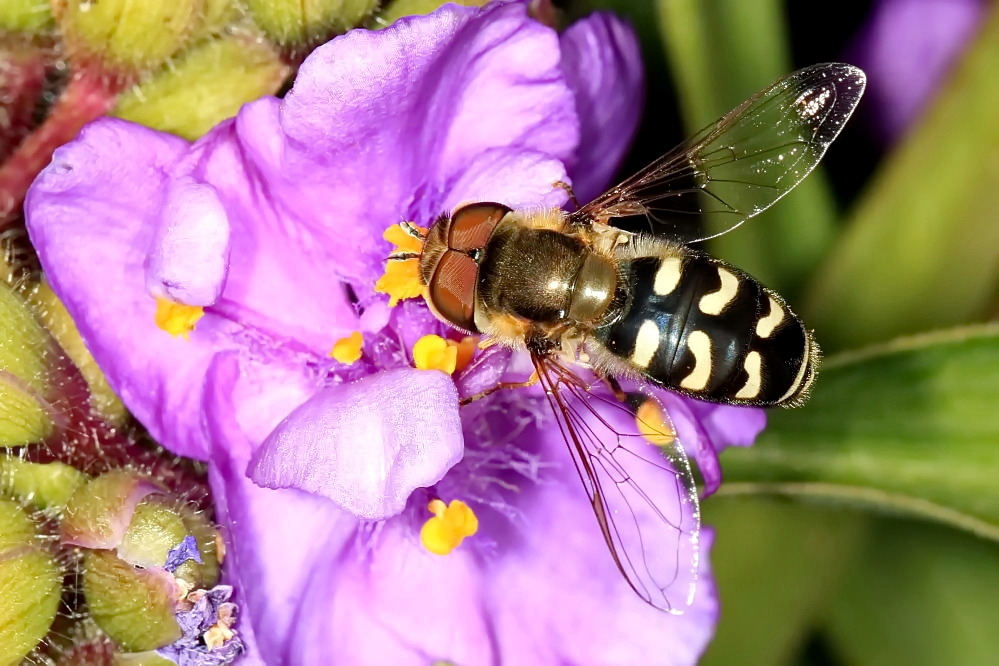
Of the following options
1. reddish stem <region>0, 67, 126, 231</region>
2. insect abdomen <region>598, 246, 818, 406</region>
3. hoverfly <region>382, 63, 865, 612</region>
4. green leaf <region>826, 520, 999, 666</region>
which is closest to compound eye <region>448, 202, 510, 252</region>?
hoverfly <region>382, 63, 865, 612</region>

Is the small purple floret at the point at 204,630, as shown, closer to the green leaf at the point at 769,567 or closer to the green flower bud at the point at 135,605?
the green flower bud at the point at 135,605

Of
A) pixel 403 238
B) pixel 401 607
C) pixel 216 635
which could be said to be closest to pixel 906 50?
pixel 403 238

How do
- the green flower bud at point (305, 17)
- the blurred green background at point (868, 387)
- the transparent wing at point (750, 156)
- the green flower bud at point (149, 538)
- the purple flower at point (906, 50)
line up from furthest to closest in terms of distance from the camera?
the purple flower at point (906, 50), the blurred green background at point (868, 387), the transparent wing at point (750, 156), the green flower bud at point (305, 17), the green flower bud at point (149, 538)

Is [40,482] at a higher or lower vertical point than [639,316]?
higher

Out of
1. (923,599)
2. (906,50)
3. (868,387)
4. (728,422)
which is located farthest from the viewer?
(906,50)

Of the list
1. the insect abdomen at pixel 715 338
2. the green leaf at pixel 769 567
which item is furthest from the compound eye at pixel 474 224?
the green leaf at pixel 769 567

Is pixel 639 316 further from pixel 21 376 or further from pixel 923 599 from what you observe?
pixel 923 599
